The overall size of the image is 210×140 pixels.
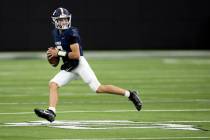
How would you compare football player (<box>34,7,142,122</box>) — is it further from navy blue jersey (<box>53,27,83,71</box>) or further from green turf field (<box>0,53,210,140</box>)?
green turf field (<box>0,53,210,140</box>)

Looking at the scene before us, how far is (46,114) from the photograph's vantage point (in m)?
12.3

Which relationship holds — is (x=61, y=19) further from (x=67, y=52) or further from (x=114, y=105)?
(x=114, y=105)

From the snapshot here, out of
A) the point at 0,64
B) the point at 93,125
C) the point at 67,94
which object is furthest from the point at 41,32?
the point at 93,125

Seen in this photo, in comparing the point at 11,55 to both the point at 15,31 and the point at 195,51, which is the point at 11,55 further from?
the point at 195,51

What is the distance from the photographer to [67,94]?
18.2m

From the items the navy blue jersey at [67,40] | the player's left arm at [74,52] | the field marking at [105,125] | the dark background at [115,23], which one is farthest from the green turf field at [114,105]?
the dark background at [115,23]

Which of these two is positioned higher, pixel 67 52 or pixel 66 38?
pixel 66 38

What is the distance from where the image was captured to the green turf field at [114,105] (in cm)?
1170

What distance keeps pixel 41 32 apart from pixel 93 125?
21587 mm

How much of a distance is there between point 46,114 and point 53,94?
0.45 m

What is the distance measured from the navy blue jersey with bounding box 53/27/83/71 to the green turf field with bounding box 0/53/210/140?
86 cm

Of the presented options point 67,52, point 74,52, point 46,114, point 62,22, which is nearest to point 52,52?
point 67,52

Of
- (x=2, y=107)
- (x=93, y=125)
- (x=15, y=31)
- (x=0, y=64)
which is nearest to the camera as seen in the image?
(x=93, y=125)

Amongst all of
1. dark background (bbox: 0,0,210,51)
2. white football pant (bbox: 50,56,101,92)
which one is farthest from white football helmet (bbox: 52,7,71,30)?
dark background (bbox: 0,0,210,51)
